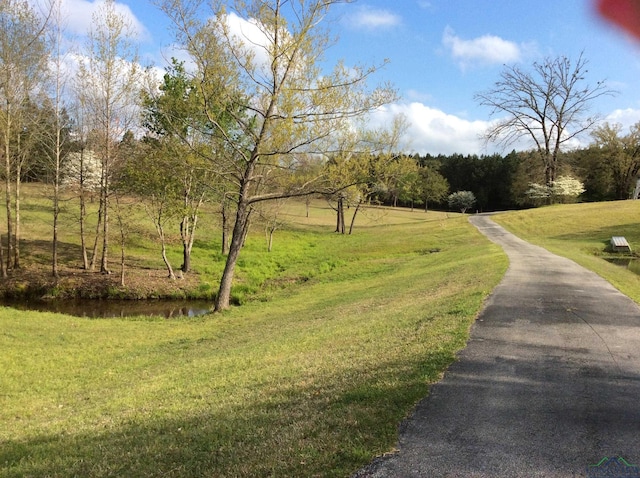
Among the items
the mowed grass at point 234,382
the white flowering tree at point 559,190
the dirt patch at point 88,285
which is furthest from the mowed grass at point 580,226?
the dirt patch at point 88,285

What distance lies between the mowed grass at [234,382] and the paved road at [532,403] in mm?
303

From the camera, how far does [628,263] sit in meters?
21.9

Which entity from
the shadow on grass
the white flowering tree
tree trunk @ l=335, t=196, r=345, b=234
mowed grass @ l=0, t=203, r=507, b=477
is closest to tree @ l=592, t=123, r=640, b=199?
the white flowering tree

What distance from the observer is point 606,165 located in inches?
2554

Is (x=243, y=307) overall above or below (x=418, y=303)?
below

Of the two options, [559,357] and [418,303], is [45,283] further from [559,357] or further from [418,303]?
[559,357]

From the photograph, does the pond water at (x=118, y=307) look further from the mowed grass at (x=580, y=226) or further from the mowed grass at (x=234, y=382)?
the mowed grass at (x=580, y=226)

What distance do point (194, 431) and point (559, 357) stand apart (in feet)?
16.9

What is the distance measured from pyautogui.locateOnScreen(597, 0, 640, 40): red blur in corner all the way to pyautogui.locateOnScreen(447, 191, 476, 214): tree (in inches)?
3422

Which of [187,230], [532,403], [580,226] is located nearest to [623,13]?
[532,403]

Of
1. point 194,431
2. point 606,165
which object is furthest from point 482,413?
point 606,165

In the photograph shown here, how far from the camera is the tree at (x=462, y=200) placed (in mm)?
85750

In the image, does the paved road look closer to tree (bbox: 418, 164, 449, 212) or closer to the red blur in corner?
the red blur in corner

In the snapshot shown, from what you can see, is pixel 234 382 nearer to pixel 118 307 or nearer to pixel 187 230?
pixel 118 307
